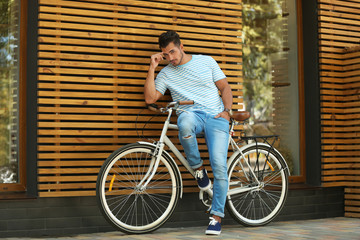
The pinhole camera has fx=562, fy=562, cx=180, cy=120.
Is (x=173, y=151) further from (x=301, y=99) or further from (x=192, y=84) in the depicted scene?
(x=301, y=99)

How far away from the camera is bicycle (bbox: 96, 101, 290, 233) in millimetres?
5141

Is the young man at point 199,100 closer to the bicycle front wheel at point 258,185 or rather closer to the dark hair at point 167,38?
the dark hair at point 167,38

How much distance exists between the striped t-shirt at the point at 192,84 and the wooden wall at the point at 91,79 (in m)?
0.29

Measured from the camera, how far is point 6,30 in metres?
5.68

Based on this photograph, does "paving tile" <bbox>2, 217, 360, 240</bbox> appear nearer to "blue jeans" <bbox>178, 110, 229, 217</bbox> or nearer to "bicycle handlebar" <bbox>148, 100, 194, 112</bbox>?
"blue jeans" <bbox>178, 110, 229, 217</bbox>

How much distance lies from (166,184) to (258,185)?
3.16ft

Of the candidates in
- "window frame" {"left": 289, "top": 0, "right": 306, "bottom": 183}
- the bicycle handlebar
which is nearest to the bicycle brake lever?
the bicycle handlebar

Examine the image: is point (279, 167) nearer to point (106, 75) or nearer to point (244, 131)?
point (244, 131)

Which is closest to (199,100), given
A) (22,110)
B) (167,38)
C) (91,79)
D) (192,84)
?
(192,84)

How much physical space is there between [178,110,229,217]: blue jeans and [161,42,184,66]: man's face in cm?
52

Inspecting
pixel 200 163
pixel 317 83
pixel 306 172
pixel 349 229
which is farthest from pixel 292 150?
pixel 200 163

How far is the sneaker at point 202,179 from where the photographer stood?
5422mm

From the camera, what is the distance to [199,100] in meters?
5.50

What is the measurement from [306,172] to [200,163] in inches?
80.2
